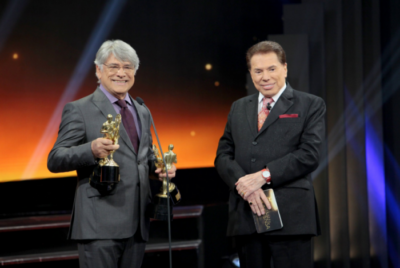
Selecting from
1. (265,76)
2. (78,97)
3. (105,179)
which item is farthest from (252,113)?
(78,97)

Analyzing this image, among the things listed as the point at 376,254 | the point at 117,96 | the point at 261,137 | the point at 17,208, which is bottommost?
the point at 376,254

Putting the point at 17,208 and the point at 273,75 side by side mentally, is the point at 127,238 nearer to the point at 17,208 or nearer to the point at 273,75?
the point at 273,75

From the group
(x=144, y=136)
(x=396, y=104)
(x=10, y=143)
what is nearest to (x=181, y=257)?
(x=144, y=136)

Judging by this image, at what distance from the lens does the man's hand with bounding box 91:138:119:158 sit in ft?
5.58

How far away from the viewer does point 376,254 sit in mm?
3621

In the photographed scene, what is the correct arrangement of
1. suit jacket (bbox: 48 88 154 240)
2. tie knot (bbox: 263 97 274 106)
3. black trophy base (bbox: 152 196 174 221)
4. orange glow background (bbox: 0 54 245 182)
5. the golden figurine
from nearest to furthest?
the golden figurine → suit jacket (bbox: 48 88 154 240) → black trophy base (bbox: 152 196 174 221) → tie knot (bbox: 263 97 274 106) → orange glow background (bbox: 0 54 245 182)

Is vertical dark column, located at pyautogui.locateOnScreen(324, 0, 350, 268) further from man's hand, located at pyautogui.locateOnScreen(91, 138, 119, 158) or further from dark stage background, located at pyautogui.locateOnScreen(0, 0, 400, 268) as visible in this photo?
man's hand, located at pyautogui.locateOnScreen(91, 138, 119, 158)

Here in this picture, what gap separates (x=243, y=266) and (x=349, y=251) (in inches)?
81.9

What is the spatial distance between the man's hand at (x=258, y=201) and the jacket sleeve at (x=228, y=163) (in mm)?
113

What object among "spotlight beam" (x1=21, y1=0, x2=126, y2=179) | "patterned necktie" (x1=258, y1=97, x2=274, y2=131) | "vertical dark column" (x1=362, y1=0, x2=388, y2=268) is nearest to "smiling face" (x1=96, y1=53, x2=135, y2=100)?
"patterned necktie" (x1=258, y1=97, x2=274, y2=131)

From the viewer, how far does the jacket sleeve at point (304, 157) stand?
73.3 inches

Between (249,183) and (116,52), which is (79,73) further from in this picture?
(249,183)

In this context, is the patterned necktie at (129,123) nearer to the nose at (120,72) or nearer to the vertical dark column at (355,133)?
the nose at (120,72)

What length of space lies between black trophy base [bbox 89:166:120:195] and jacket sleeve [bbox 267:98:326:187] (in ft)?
2.34
